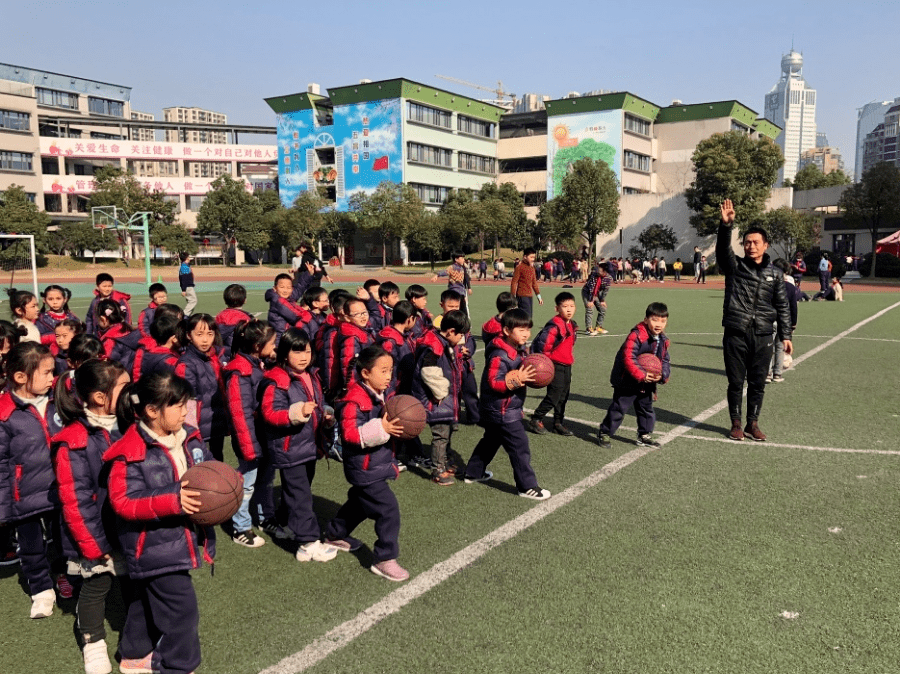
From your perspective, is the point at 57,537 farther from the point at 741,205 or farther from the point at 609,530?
the point at 741,205

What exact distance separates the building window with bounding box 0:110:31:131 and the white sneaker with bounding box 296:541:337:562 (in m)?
87.3

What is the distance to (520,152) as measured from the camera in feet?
263

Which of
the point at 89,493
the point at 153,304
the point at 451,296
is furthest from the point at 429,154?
the point at 89,493

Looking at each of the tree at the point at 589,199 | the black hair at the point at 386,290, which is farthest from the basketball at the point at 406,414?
the tree at the point at 589,199

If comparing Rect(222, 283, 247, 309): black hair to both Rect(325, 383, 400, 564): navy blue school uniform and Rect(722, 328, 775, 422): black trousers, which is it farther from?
Rect(722, 328, 775, 422): black trousers

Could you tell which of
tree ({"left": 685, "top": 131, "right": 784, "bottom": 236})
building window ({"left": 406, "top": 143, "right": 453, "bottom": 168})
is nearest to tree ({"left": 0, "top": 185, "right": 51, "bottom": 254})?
building window ({"left": 406, "top": 143, "right": 453, "bottom": 168})

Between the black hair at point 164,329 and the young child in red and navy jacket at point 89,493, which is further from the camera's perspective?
the black hair at point 164,329

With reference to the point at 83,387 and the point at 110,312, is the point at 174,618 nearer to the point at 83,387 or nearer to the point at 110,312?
the point at 83,387

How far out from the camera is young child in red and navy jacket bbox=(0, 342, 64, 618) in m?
4.11

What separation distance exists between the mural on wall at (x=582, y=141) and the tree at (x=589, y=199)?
17.3 m

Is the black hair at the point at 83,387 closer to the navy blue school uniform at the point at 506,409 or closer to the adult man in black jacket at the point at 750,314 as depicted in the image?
the navy blue school uniform at the point at 506,409

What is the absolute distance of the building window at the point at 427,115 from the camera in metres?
70.9

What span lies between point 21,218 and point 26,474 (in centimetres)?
6827

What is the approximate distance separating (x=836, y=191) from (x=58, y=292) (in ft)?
197
